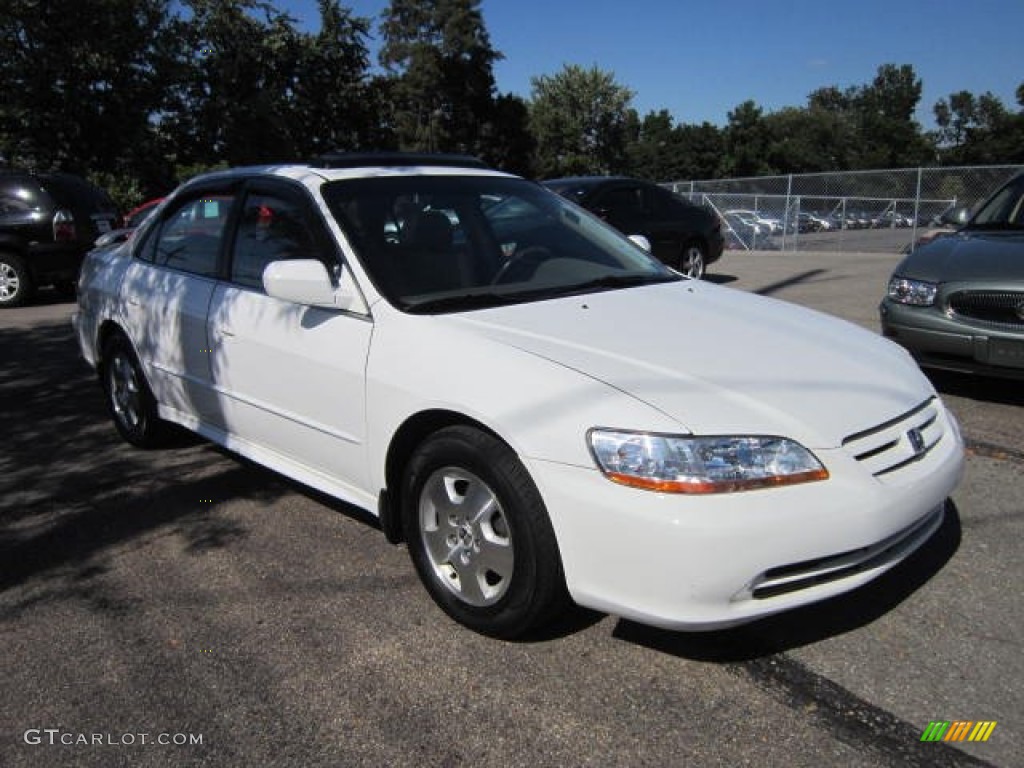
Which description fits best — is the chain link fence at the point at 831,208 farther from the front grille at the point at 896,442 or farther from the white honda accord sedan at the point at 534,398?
the front grille at the point at 896,442

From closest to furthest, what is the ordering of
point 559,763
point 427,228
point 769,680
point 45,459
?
point 559,763 → point 769,680 → point 427,228 → point 45,459

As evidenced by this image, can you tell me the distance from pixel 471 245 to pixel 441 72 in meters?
55.0

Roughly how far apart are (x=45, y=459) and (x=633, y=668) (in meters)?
3.78

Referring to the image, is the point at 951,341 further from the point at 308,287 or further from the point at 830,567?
the point at 308,287

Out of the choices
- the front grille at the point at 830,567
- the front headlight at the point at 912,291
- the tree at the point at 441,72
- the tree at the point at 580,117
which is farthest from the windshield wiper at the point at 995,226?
the tree at the point at 580,117

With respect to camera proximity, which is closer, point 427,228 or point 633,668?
point 633,668

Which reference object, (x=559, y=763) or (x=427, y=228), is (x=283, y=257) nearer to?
(x=427, y=228)

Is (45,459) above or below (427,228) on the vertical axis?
below

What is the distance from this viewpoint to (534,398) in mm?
2521

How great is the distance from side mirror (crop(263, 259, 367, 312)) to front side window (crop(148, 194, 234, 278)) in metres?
1.07

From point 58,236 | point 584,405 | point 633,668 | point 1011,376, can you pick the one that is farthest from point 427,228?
point 58,236

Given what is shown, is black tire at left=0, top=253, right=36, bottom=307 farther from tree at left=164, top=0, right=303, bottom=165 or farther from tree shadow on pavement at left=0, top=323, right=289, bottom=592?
tree at left=164, top=0, right=303, bottom=165

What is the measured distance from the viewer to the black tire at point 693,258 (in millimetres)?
11671

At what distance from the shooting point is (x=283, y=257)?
364 centimetres
